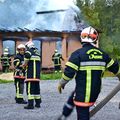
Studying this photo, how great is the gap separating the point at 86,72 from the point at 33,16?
94.9 ft

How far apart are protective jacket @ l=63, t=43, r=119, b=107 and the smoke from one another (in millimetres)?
25330

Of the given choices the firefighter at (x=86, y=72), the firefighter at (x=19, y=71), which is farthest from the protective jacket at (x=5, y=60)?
the firefighter at (x=86, y=72)

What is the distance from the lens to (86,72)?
7.07 metres

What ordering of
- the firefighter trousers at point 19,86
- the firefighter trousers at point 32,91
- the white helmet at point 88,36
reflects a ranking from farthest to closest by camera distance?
the firefighter trousers at point 19,86
the firefighter trousers at point 32,91
the white helmet at point 88,36

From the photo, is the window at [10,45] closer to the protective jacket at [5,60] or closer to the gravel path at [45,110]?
the protective jacket at [5,60]

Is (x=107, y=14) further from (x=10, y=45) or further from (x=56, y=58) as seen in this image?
(x=56, y=58)

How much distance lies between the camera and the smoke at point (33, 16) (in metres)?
33.6

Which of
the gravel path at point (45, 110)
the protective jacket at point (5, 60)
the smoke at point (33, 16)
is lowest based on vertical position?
the gravel path at point (45, 110)

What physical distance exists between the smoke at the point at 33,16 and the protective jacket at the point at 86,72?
25.3 metres

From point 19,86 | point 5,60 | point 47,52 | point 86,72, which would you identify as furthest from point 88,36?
point 47,52

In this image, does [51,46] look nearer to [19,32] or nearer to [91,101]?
[19,32]

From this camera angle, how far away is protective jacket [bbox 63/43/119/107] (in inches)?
274

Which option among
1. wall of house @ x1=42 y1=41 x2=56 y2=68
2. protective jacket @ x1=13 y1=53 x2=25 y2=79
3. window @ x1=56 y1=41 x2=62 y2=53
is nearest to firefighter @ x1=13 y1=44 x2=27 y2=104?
protective jacket @ x1=13 y1=53 x2=25 y2=79

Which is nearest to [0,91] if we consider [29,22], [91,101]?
[91,101]
